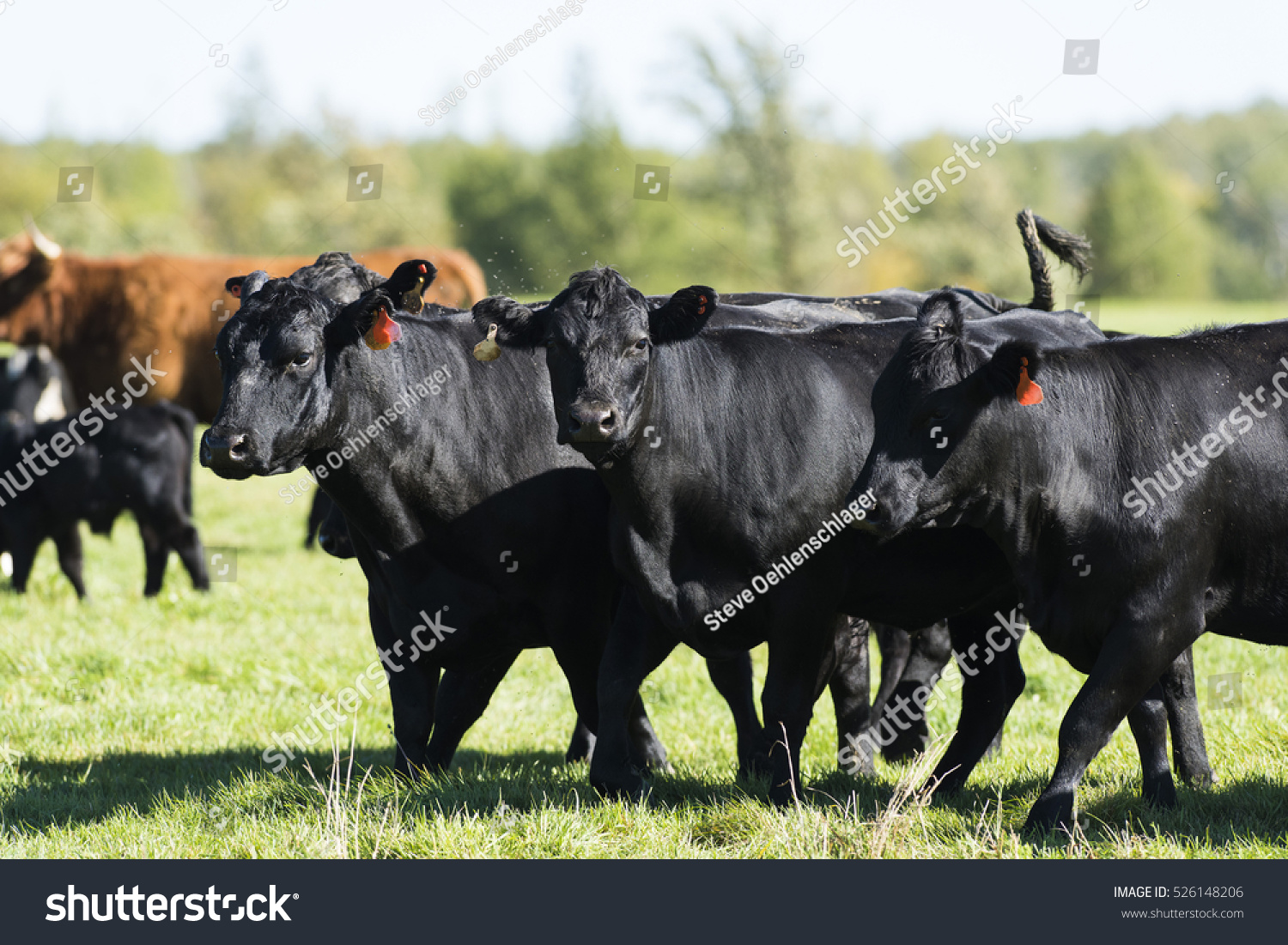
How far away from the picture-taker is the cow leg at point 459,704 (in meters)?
5.48

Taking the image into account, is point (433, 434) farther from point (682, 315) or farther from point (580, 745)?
point (580, 745)

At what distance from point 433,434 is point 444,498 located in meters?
0.25

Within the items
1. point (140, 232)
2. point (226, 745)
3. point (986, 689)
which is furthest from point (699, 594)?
point (140, 232)

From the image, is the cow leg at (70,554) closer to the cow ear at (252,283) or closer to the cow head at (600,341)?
the cow ear at (252,283)

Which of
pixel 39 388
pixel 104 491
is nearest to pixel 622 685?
pixel 104 491

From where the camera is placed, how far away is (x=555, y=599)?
514 centimetres

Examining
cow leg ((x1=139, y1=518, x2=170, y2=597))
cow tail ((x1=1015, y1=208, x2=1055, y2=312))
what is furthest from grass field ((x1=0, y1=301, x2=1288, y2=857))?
cow tail ((x1=1015, y1=208, x2=1055, y2=312))

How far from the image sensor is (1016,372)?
13.8 feet

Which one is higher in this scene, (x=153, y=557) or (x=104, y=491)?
(x=104, y=491)

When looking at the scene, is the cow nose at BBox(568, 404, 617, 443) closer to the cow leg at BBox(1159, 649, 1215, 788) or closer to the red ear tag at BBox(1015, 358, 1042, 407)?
the red ear tag at BBox(1015, 358, 1042, 407)

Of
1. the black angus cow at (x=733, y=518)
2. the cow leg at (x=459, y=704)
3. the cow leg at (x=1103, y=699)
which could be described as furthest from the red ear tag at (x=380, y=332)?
the cow leg at (x=1103, y=699)

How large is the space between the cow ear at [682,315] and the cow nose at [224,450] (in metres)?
1.46

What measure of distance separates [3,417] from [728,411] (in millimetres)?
12142

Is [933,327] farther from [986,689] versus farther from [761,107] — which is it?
[761,107]
